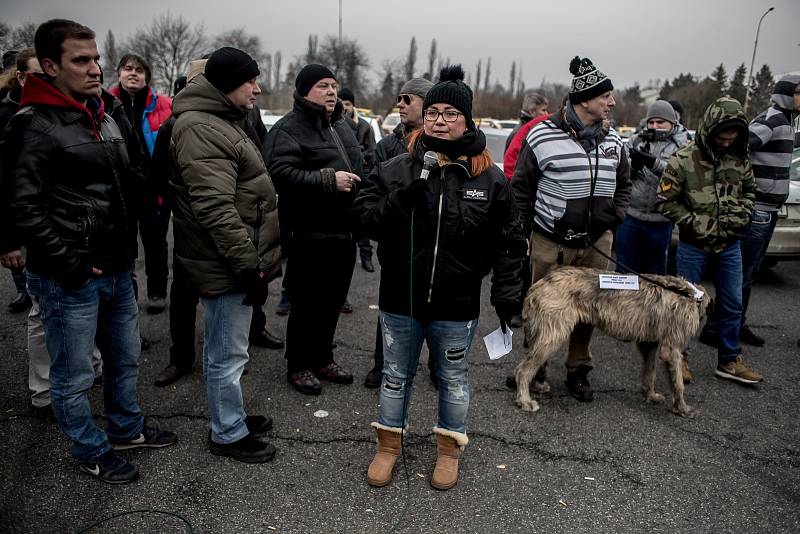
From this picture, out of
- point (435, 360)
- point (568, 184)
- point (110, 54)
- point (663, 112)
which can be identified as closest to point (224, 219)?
point (435, 360)

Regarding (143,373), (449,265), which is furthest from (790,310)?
(143,373)

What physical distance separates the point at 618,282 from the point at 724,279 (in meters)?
1.26

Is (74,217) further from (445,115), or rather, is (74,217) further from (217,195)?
(445,115)

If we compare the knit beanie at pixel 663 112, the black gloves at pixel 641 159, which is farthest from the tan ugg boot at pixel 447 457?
the knit beanie at pixel 663 112

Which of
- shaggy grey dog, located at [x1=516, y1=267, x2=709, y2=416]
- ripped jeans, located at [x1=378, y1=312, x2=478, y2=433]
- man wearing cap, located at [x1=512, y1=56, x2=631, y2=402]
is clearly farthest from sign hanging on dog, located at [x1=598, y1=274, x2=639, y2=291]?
ripped jeans, located at [x1=378, y1=312, x2=478, y2=433]

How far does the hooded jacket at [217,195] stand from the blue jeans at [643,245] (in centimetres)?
348

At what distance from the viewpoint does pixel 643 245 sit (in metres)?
5.30

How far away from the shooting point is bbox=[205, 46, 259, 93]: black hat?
290cm

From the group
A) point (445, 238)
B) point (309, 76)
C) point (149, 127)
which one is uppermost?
point (309, 76)

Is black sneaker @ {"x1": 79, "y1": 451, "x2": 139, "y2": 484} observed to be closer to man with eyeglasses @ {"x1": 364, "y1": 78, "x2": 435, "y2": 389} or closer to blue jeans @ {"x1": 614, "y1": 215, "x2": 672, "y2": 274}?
man with eyeglasses @ {"x1": 364, "y1": 78, "x2": 435, "y2": 389}

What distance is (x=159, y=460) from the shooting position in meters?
3.23

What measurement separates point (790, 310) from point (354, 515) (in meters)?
5.88

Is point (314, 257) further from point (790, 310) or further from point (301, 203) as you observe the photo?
point (790, 310)

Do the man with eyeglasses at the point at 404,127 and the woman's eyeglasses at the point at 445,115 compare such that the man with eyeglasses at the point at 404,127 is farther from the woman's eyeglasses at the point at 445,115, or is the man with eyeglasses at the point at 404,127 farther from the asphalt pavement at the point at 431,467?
the woman's eyeglasses at the point at 445,115
